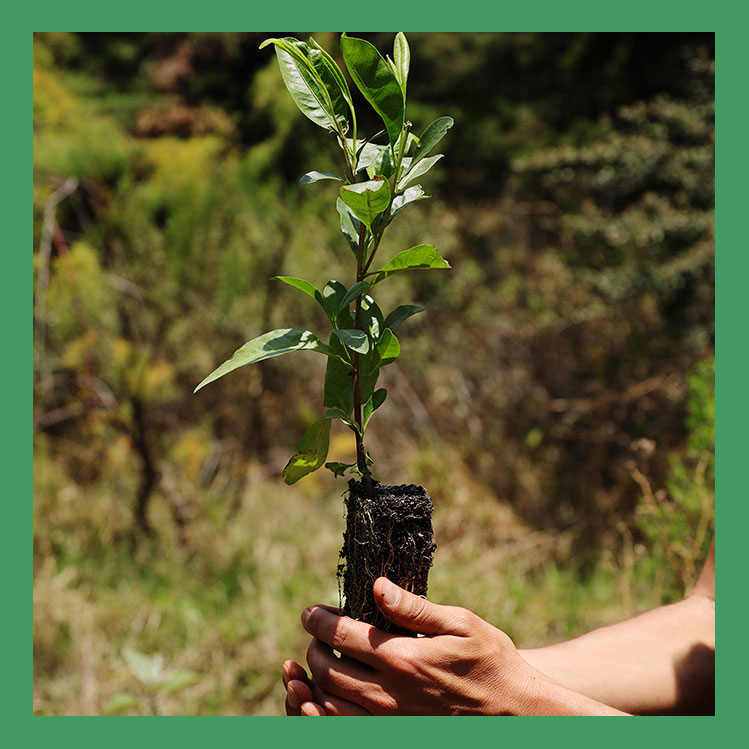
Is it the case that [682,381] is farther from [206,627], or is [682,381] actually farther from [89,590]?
[89,590]

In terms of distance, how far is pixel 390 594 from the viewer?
3.37 feet

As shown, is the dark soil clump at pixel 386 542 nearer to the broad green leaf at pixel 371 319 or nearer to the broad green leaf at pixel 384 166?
the broad green leaf at pixel 371 319

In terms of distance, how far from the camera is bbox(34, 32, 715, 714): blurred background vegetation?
309cm

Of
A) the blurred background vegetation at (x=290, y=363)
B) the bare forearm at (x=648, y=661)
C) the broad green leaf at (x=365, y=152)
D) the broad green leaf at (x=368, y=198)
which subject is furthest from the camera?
the blurred background vegetation at (x=290, y=363)

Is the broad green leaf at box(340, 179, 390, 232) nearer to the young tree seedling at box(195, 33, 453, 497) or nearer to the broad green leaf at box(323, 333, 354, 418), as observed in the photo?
the young tree seedling at box(195, 33, 453, 497)

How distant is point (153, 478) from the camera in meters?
3.51

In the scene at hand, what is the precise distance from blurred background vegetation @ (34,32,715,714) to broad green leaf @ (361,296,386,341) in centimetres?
186

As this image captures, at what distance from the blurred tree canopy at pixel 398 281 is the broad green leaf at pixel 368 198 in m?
2.48

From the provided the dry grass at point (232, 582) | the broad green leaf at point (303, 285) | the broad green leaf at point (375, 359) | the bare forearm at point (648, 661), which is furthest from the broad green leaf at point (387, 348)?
the dry grass at point (232, 582)

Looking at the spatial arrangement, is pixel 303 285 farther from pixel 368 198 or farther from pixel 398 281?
pixel 398 281

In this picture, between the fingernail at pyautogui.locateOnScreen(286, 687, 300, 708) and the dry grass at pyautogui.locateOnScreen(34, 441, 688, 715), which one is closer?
the fingernail at pyautogui.locateOnScreen(286, 687, 300, 708)

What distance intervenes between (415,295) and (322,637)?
11.9 ft

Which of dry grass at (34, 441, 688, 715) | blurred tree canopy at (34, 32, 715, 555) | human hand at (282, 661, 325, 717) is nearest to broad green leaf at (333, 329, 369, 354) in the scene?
human hand at (282, 661, 325, 717)

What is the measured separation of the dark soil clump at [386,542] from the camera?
3.50 ft
